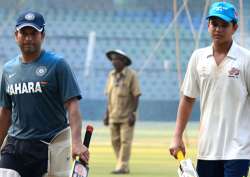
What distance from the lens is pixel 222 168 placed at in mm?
7426

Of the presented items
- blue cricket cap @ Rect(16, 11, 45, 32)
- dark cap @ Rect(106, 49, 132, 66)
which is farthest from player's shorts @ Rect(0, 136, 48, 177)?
dark cap @ Rect(106, 49, 132, 66)

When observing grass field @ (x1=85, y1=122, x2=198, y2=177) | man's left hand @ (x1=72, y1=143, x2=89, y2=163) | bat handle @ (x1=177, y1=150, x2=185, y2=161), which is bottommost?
grass field @ (x1=85, y1=122, x2=198, y2=177)

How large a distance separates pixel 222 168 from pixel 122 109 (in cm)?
944

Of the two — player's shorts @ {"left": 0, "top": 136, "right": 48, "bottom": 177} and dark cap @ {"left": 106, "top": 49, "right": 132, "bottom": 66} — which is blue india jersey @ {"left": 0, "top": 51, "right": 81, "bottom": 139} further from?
dark cap @ {"left": 106, "top": 49, "right": 132, "bottom": 66}

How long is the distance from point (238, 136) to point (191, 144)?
17.3m

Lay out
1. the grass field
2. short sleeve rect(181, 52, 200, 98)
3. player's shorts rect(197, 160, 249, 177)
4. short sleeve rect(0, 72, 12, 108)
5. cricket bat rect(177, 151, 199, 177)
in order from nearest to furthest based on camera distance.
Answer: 1. cricket bat rect(177, 151, 199, 177)
2. player's shorts rect(197, 160, 249, 177)
3. short sleeve rect(181, 52, 200, 98)
4. short sleeve rect(0, 72, 12, 108)
5. the grass field

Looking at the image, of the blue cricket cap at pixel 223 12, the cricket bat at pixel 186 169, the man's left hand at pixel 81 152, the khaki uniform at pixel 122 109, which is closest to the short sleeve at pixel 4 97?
the man's left hand at pixel 81 152

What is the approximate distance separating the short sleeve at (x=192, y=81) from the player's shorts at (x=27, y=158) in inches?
44.9

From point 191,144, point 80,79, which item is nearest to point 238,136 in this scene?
point 191,144

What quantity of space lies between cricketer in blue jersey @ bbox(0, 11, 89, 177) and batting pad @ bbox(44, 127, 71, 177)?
0.05 m

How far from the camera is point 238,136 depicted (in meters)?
7.37

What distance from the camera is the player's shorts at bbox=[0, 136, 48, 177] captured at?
747cm

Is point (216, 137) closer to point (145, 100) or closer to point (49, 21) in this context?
point (145, 100)

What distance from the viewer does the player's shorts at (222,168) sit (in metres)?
7.29
